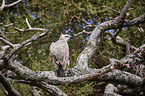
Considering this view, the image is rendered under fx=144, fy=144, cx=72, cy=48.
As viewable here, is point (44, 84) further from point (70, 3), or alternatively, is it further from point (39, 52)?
point (70, 3)

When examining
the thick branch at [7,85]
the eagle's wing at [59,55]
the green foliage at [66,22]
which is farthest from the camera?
the green foliage at [66,22]

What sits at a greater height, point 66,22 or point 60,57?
point 66,22

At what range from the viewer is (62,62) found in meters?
1.36

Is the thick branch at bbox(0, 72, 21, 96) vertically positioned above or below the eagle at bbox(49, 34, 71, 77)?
below

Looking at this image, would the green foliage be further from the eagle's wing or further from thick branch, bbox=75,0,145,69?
the eagle's wing

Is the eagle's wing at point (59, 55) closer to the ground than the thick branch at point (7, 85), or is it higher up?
higher up

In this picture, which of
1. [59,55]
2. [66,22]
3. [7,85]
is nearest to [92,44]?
[59,55]

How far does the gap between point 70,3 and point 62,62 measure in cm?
212

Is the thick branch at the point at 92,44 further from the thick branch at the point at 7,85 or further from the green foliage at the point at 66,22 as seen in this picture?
the green foliage at the point at 66,22

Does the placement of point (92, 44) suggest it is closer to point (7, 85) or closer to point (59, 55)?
point (59, 55)

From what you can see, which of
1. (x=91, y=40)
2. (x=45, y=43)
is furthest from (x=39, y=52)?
(x=91, y=40)

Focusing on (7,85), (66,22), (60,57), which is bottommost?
(7,85)

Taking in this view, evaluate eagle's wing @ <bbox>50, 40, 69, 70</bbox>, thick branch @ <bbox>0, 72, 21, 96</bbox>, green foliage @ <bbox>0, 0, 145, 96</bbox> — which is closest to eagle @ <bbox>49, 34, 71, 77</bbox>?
eagle's wing @ <bbox>50, 40, 69, 70</bbox>

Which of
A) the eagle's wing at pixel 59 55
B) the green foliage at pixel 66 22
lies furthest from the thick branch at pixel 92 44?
the green foliage at pixel 66 22
